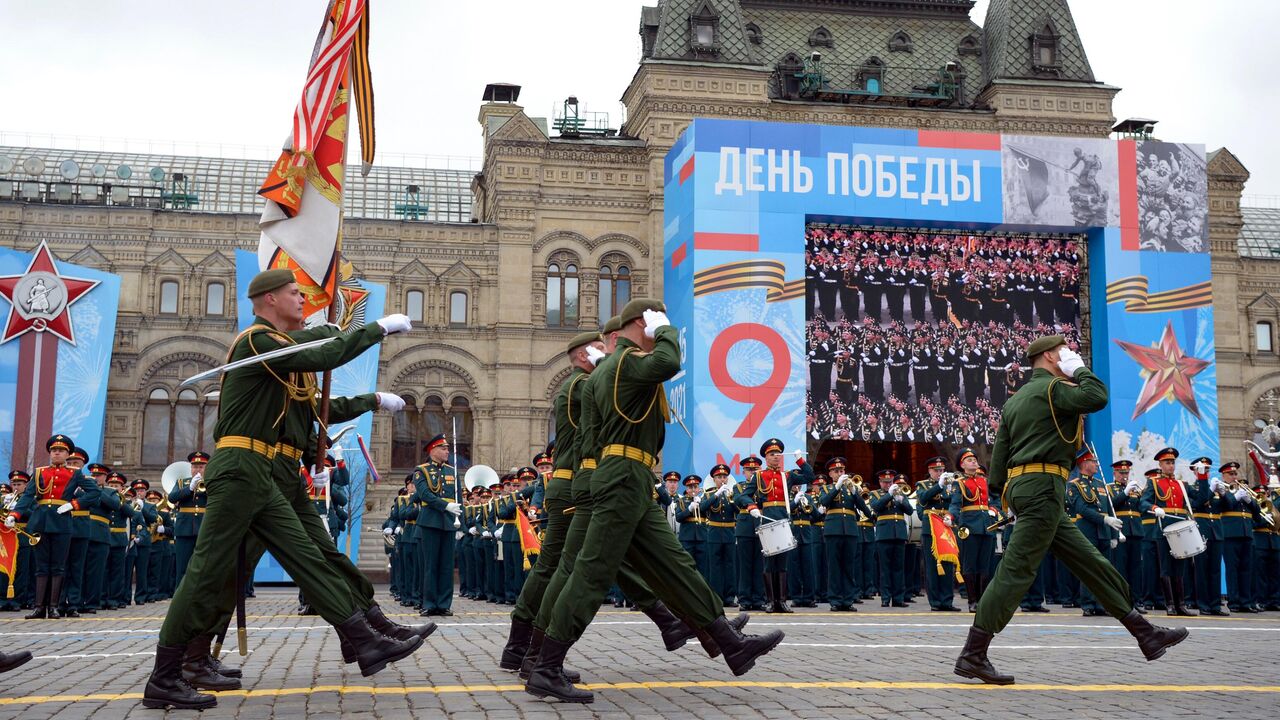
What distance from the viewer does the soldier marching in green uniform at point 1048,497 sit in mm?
8195

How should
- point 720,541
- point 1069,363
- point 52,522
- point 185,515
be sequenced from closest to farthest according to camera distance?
point 1069,363 < point 52,522 < point 185,515 < point 720,541

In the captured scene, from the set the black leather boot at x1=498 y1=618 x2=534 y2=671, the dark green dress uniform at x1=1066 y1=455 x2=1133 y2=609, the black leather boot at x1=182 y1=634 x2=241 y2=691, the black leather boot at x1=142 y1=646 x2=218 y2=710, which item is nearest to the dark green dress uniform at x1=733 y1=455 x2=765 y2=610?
the dark green dress uniform at x1=1066 y1=455 x2=1133 y2=609

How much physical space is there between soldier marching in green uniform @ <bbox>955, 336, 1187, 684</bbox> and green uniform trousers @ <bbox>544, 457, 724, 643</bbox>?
1787 millimetres

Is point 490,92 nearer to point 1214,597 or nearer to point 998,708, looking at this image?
point 1214,597

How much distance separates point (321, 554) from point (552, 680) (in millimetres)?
1507

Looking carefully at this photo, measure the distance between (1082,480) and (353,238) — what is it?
84.4 feet

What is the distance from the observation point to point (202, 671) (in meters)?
7.33

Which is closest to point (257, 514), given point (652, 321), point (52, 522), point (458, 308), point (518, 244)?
point (652, 321)

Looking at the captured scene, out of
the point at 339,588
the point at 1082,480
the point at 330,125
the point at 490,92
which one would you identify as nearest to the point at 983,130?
the point at 490,92

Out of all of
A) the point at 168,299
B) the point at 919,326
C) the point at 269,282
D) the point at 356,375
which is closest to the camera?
the point at 269,282

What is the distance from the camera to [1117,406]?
31.5 meters

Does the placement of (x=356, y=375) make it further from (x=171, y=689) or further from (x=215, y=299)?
(x=171, y=689)

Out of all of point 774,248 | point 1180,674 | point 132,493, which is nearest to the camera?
point 1180,674

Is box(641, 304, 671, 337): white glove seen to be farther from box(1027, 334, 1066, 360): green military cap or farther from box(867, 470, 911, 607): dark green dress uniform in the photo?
box(867, 470, 911, 607): dark green dress uniform
